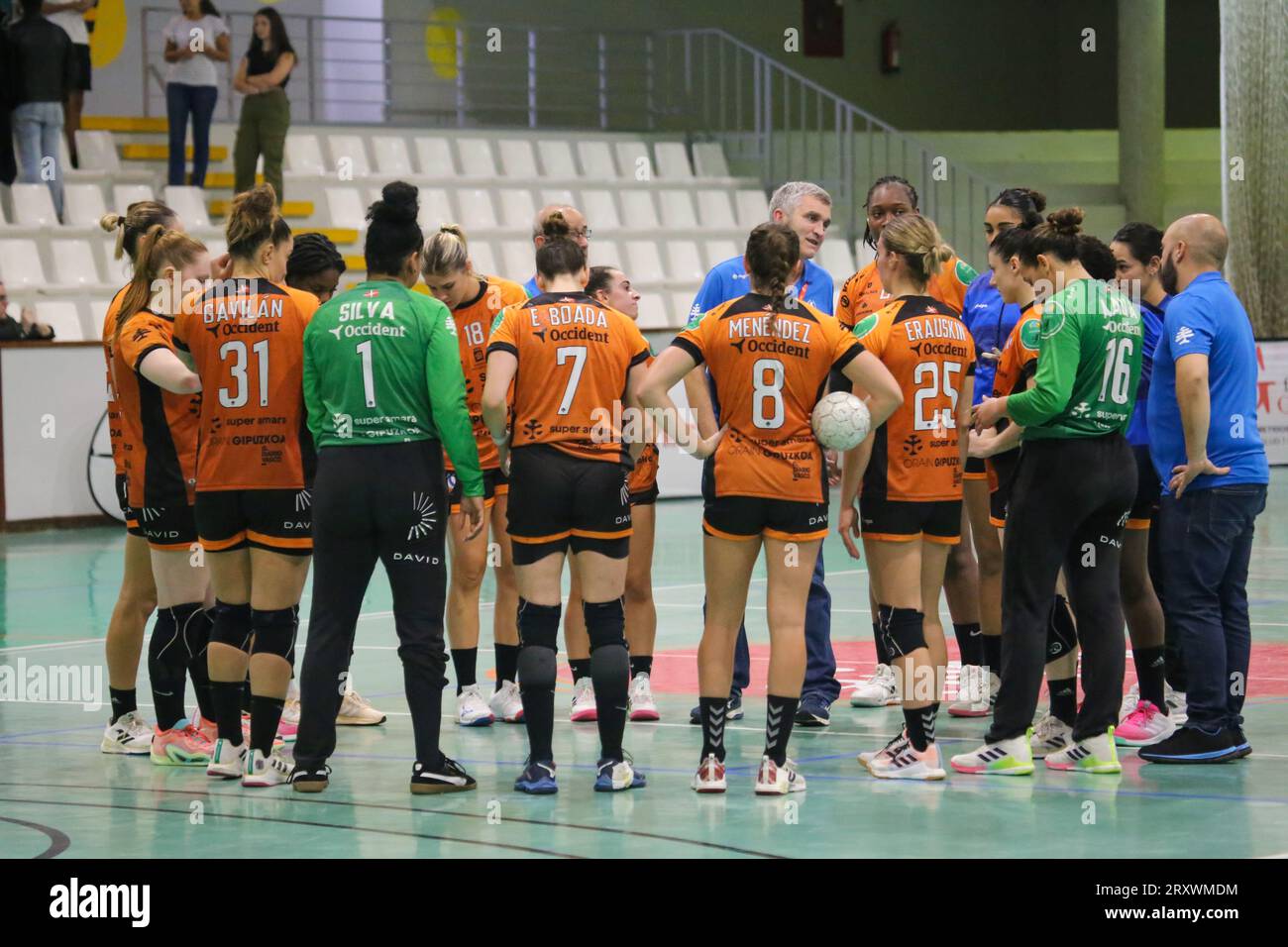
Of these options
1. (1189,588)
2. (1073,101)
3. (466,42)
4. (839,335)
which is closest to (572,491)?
(839,335)

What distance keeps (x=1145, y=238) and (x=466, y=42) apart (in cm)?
1584

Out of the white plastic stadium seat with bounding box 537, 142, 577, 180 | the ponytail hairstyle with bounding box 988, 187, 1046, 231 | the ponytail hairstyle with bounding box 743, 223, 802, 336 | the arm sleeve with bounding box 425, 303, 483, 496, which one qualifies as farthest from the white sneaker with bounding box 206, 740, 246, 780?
the white plastic stadium seat with bounding box 537, 142, 577, 180

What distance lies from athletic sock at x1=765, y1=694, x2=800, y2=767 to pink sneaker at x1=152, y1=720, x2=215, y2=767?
2297 mm

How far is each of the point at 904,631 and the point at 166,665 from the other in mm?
2868

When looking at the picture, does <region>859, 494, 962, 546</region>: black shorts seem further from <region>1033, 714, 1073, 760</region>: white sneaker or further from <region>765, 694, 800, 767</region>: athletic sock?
<region>1033, 714, 1073, 760</region>: white sneaker

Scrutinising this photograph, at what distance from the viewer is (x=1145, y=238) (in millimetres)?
7508

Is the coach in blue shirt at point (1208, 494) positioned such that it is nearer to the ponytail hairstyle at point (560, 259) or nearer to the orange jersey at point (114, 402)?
the ponytail hairstyle at point (560, 259)

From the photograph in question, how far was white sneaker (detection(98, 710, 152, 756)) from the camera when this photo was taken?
746 centimetres

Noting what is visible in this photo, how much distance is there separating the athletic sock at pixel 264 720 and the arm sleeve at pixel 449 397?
1130 millimetres

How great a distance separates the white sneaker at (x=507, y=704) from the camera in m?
8.07

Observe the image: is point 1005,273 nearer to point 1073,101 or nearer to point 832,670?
point 832,670

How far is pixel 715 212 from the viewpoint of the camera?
21.4 metres

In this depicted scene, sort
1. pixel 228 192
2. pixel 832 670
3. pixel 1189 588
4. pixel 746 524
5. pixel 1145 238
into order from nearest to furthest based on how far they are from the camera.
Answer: pixel 746 524 → pixel 1189 588 → pixel 1145 238 → pixel 832 670 → pixel 228 192

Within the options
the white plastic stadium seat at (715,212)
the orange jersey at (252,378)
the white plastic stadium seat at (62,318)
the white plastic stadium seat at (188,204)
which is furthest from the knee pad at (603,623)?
the white plastic stadium seat at (715,212)
